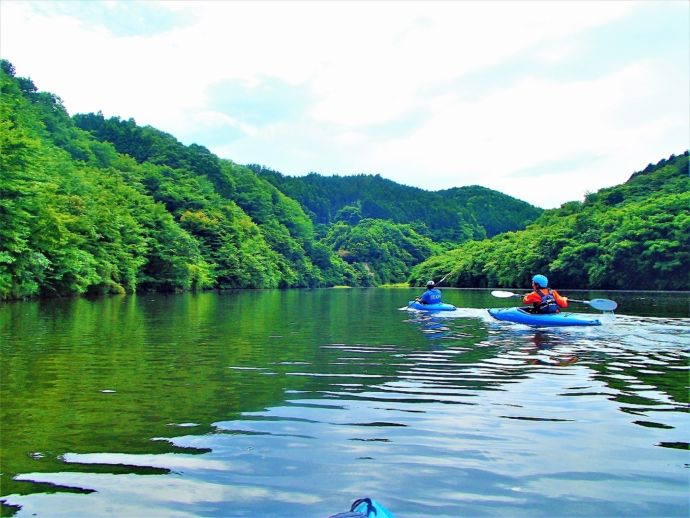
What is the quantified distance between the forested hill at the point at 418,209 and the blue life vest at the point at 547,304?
6229 inches

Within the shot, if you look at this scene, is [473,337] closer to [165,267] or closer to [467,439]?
[467,439]

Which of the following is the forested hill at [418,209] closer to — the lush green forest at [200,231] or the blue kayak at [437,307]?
the lush green forest at [200,231]

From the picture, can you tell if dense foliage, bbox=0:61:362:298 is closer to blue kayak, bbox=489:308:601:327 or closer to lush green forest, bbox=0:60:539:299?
lush green forest, bbox=0:60:539:299

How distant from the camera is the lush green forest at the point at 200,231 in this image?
107 ft

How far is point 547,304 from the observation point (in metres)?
17.8

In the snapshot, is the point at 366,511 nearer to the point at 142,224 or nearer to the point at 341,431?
the point at 341,431

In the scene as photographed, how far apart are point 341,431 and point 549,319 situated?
40.2 ft

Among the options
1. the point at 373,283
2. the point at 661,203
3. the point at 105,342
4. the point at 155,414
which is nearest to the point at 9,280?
the point at 105,342

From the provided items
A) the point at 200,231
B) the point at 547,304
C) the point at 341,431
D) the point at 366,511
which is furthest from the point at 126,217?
the point at 366,511

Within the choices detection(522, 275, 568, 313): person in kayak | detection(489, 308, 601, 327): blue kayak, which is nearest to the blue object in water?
detection(489, 308, 601, 327): blue kayak

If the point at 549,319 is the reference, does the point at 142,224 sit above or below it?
above

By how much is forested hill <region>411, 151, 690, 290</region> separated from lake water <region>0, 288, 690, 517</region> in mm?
55311

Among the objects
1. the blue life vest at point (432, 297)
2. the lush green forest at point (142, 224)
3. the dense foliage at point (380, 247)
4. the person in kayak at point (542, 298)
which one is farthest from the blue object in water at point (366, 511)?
the dense foliage at point (380, 247)

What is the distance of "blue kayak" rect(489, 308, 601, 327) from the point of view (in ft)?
55.7
